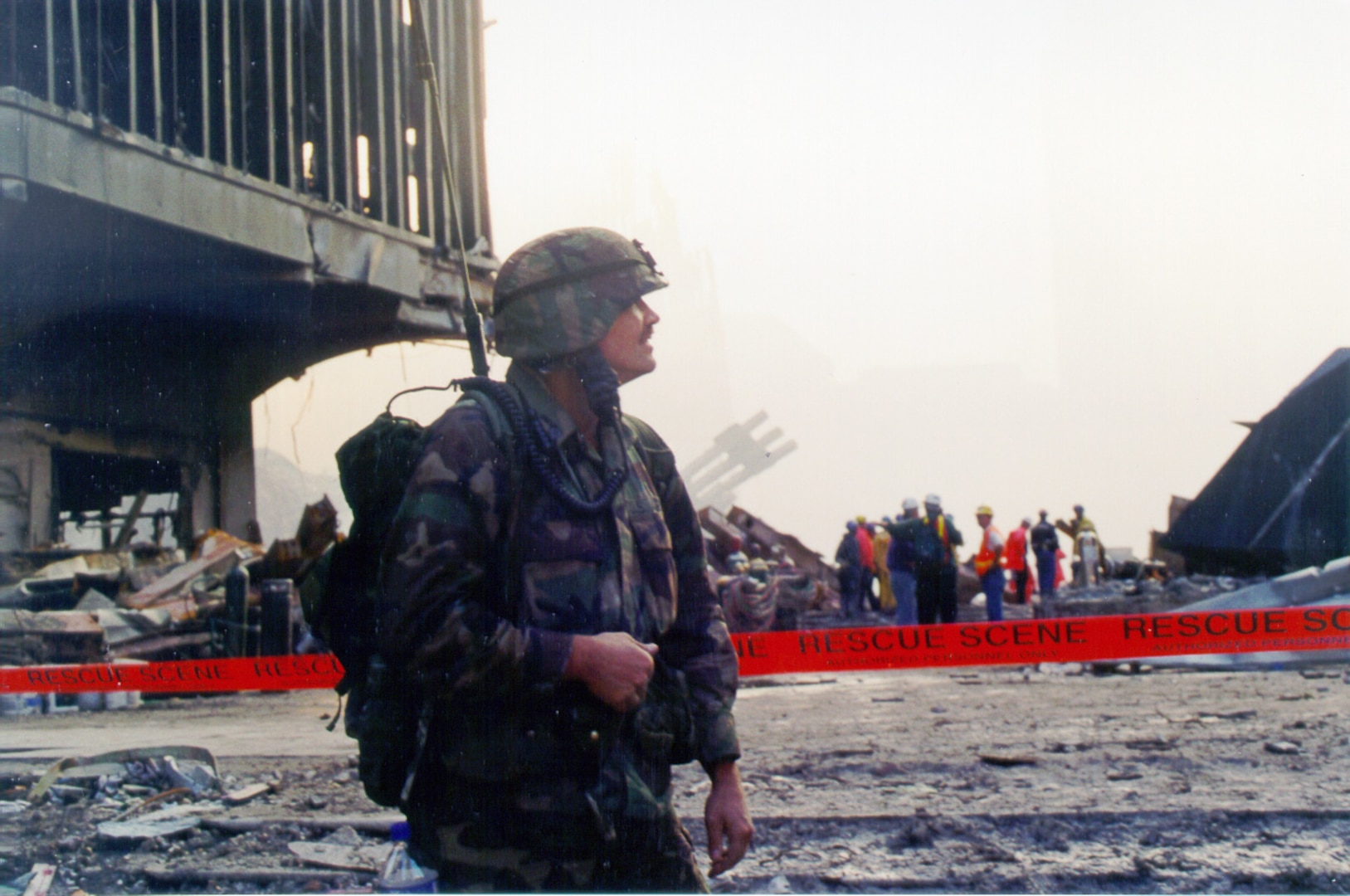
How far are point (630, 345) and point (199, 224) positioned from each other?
12.0 m

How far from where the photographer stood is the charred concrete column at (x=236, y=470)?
17.5 metres

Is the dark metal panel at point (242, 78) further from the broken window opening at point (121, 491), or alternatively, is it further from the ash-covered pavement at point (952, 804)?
the ash-covered pavement at point (952, 804)

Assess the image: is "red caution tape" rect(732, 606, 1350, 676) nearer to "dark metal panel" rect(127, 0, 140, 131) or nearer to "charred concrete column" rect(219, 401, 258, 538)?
"dark metal panel" rect(127, 0, 140, 131)

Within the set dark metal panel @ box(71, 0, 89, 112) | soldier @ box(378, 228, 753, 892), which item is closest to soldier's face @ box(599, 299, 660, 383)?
soldier @ box(378, 228, 753, 892)

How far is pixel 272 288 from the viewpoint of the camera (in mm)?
14359

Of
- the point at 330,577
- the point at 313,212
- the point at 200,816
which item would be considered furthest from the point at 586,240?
the point at 313,212

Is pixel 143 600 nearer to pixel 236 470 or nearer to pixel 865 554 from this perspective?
pixel 236 470

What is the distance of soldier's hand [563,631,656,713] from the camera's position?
5.71 ft

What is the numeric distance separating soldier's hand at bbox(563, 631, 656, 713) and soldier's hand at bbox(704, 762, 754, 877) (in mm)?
329

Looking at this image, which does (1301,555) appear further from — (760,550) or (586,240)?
(586,240)

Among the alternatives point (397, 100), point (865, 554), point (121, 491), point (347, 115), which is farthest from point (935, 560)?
point (121, 491)

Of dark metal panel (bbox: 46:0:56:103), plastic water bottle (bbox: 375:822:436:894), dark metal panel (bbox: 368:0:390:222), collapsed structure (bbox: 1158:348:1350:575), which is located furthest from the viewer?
dark metal panel (bbox: 368:0:390:222)

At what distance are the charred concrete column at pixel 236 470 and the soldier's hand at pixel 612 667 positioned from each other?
1713 centimetres

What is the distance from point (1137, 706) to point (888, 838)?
13.2 ft
